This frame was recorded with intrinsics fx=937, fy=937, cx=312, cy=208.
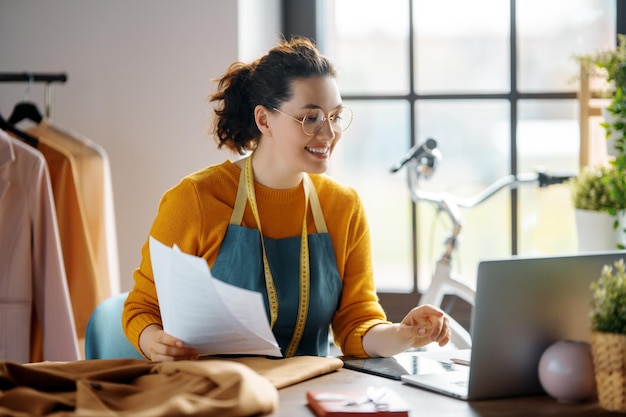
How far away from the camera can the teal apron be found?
2.09 metres

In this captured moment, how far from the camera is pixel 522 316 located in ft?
5.00

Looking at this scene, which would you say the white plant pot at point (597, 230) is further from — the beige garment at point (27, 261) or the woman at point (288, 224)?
the beige garment at point (27, 261)

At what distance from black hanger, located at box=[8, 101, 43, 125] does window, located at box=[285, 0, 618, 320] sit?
A: 964 millimetres

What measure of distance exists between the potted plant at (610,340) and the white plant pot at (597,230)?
1.21m

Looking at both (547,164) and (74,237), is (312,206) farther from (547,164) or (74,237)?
(547,164)

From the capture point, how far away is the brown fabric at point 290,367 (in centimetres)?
163

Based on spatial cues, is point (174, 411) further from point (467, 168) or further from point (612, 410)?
point (467, 168)

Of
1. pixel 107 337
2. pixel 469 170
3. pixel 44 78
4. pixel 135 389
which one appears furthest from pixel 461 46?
pixel 135 389

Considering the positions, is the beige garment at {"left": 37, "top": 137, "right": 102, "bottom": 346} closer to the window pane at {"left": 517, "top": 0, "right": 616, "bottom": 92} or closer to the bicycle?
the bicycle

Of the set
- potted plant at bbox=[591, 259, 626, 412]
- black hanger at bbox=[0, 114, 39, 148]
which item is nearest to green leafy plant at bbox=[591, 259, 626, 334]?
potted plant at bbox=[591, 259, 626, 412]

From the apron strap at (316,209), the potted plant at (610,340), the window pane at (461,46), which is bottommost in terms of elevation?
the potted plant at (610,340)

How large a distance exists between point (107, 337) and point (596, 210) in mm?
1403

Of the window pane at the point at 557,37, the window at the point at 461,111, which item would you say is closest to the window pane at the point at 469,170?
the window at the point at 461,111

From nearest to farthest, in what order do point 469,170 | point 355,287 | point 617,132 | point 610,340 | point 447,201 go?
point 610,340 < point 355,287 < point 617,132 < point 447,201 < point 469,170
